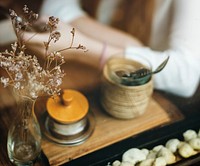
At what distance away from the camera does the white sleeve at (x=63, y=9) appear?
1.24m

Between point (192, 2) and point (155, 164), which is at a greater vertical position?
point (192, 2)

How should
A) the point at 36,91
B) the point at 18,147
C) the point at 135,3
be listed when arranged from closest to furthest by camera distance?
the point at 36,91 → the point at 18,147 → the point at 135,3

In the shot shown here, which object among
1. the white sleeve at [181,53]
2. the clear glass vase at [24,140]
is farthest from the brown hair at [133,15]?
the clear glass vase at [24,140]

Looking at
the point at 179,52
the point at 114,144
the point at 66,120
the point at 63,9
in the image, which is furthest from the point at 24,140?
the point at 63,9

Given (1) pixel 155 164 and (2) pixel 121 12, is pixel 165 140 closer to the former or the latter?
(1) pixel 155 164

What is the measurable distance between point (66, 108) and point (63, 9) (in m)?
0.53

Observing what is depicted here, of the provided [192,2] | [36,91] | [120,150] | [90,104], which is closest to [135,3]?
[192,2]

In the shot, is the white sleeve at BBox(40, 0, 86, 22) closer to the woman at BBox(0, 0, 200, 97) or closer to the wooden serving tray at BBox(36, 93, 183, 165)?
the woman at BBox(0, 0, 200, 97)

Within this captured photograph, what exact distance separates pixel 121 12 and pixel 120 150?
623 mm

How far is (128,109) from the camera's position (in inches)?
35.1

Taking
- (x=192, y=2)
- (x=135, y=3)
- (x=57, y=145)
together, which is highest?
(x=192, y=2)

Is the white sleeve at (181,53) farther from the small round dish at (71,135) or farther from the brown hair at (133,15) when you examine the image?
the small round dish at (71,135)

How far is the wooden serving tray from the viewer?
82cm

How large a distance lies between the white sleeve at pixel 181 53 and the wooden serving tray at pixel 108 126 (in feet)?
0.28
